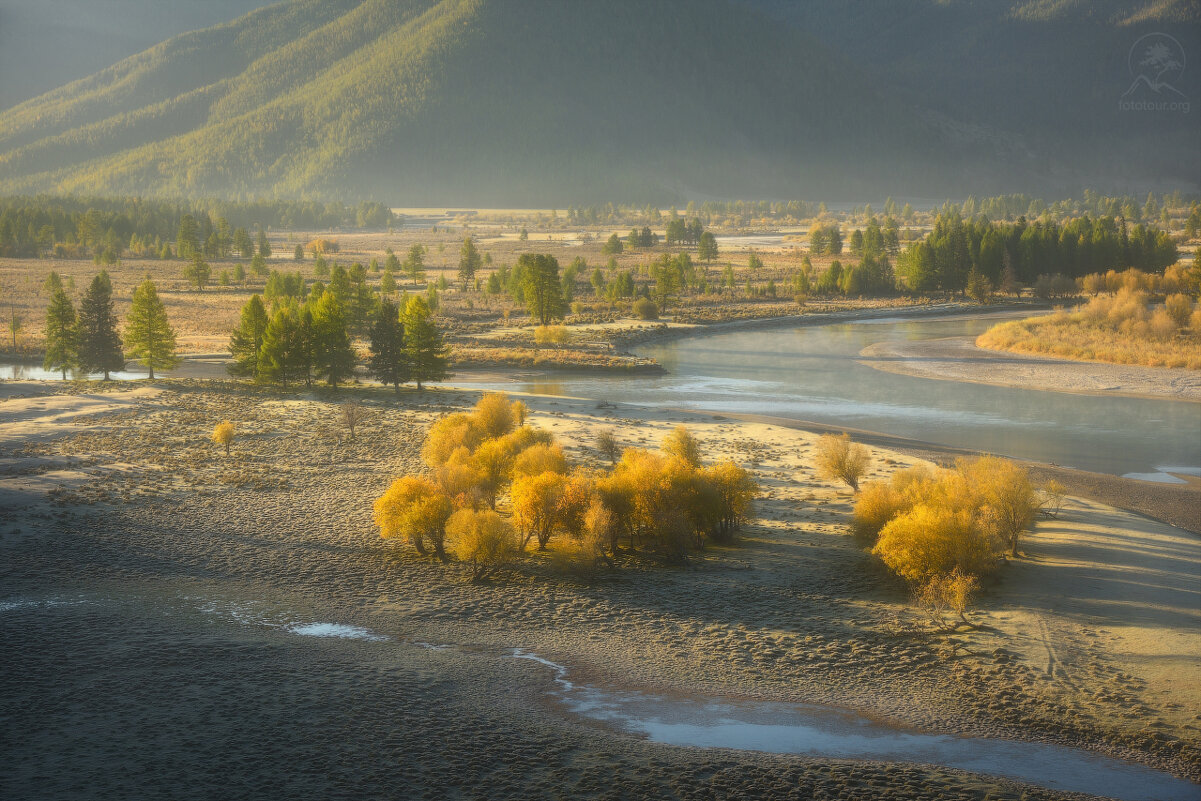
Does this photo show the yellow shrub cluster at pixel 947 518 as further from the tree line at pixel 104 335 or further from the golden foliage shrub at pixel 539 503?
the tree line at pixel 104 335

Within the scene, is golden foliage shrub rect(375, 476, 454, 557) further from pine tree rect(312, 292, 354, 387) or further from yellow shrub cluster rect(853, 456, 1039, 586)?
pine tree rect(312, 292, 354, 387)

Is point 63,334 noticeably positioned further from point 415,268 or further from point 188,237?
point 188,237

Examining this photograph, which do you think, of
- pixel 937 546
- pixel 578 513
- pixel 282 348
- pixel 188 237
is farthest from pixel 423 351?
pixel 188 237

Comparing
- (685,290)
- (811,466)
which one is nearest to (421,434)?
(811,466)

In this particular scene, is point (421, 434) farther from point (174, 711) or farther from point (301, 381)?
point (174, 711)

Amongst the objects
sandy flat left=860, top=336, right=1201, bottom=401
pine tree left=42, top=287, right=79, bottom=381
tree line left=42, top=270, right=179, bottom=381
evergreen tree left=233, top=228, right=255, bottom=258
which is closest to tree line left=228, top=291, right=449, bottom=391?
tree line left=42, top=270, right=179, bottom=381
